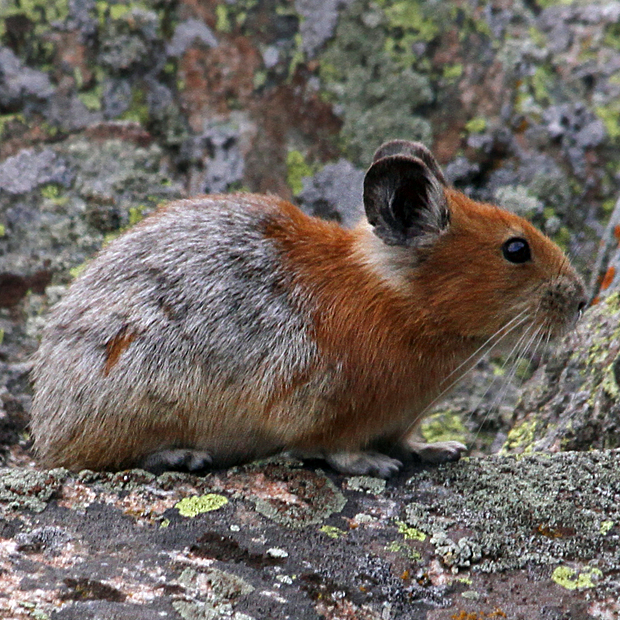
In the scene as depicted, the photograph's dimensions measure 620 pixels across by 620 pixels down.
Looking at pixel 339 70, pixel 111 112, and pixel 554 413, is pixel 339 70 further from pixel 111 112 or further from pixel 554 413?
pixel 554 413

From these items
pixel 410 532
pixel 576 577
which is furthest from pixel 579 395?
pixel 576 577

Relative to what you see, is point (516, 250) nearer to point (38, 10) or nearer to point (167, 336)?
point (167, 336)

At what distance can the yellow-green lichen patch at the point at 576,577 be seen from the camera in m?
4.63

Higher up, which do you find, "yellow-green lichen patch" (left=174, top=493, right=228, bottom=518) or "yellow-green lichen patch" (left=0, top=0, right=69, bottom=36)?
"yellow-green lichen patch" (left=0, top=0, right=69, bottom=36)

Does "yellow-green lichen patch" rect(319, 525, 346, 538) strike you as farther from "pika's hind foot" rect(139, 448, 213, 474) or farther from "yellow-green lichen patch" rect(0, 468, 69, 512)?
"yellow-green lichen patch" rect(0, 468, 69, 512)

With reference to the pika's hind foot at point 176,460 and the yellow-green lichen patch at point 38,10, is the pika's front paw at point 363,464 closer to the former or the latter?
the pika's hind foot at point 176,460

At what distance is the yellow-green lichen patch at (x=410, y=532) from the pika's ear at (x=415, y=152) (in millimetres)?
2673

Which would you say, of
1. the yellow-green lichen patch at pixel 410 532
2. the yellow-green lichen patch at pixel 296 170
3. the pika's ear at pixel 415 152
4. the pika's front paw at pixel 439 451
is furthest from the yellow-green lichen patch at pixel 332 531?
the yellow-green lichen patch at pixel 296 170

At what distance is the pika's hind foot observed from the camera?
5.98 meters

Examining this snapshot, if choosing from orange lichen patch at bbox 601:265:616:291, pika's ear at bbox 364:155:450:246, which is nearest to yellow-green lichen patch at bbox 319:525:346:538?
pika's ear at bbox 364:155:450:246

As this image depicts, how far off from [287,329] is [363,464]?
1.10 meters

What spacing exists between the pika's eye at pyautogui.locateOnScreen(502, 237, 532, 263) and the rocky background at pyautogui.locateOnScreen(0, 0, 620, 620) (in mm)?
890

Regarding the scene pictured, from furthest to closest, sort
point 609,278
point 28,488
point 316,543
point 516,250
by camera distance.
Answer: point 609,278, point 516,250, point 28,488, point 316,543

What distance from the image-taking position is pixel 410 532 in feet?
17.2
